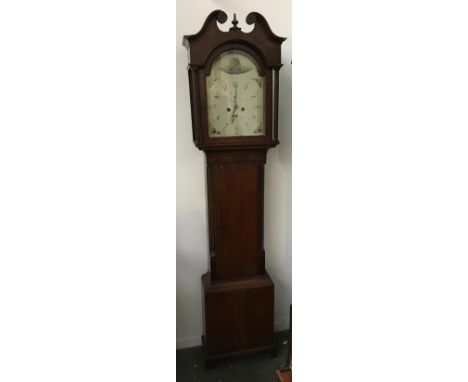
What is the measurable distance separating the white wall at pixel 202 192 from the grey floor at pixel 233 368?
0.44ft

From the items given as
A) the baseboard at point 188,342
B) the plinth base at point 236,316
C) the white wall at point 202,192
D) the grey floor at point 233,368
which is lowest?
the grey floor at point 233,368

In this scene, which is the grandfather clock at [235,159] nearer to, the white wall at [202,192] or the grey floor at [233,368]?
the grey floor at [233,368]

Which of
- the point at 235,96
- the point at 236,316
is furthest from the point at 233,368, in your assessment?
the point at 235,96

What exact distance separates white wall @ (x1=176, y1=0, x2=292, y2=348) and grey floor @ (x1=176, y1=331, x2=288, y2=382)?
13 centimetres

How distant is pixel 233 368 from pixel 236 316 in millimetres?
265

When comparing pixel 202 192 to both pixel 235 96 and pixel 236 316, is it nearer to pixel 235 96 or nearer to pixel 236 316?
pixel 235 96

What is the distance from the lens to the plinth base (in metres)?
1.69

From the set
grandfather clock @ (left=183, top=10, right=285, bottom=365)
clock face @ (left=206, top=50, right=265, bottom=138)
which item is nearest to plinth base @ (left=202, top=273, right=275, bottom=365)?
grandfather clock @ (left=183, top=10, right=285, bottom=365)

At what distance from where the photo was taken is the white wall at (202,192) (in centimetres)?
171

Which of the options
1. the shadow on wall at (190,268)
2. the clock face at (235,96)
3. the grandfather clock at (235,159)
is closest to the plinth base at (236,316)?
the grandfather clock at (235,159)
